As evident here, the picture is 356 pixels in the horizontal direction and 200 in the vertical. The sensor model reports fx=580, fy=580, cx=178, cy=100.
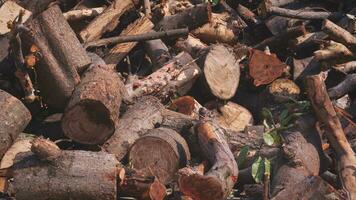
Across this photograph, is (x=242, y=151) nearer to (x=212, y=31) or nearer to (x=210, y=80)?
(x=210, y=80)

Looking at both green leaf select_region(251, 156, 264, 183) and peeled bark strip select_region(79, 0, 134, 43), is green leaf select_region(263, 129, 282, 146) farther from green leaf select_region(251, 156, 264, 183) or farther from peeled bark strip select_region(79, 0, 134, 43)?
peeled bark strip select_region(79, 0, 134, 43)

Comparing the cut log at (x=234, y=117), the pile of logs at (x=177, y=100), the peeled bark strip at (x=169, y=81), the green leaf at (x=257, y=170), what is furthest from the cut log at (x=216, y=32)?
the green leaf at (x=257, y=170)

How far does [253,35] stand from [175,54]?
1237mm

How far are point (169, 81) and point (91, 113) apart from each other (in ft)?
4.15

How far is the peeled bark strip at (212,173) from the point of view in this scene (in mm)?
4754

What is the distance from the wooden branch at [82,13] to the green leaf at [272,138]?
9.45ft

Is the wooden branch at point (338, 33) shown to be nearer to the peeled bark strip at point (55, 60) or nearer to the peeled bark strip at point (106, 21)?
the peeled bark strip at point (106, 21)

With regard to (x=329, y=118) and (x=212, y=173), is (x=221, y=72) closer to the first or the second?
(x=329, y=118)

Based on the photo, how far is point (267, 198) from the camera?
4.84 m

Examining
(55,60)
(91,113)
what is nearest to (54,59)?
(55,60)

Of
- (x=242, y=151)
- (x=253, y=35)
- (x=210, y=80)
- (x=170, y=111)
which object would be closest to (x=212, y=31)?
(x=253, y=35)

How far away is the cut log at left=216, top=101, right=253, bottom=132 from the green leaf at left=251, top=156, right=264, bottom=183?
3.93 ft

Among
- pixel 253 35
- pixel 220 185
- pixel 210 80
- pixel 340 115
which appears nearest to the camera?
pixel 220 185

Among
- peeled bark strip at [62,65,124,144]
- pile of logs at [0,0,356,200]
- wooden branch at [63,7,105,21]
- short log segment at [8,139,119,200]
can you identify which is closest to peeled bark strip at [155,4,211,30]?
pile of logs at [0,0,356,200]
